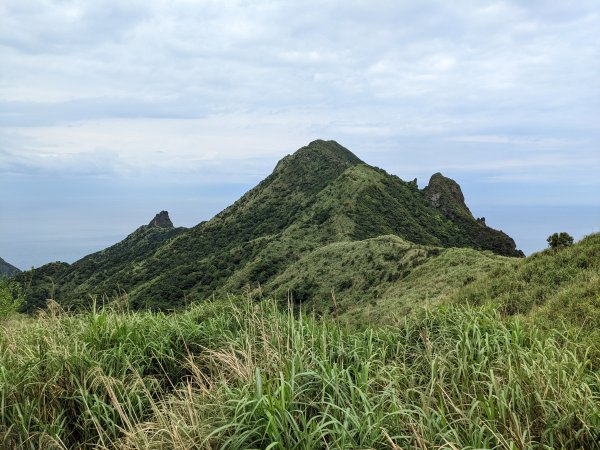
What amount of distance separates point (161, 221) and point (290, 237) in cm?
10434

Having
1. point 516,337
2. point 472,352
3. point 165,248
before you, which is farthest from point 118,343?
point 165,248

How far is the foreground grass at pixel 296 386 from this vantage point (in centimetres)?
455

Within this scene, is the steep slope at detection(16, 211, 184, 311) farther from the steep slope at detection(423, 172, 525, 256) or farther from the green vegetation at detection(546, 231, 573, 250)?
the steep slope at detection(423, 172, 525, 256)

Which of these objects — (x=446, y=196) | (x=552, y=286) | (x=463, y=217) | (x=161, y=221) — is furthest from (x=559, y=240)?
(x=161, y=221)

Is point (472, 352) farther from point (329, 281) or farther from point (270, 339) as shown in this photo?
point (329, 281)

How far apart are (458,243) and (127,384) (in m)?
93.1

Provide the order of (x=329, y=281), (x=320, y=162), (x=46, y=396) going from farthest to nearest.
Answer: (x=320, y=162), (x=329, y=281), (x=46, y=396)

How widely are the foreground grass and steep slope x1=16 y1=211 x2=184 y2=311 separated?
64.5 m

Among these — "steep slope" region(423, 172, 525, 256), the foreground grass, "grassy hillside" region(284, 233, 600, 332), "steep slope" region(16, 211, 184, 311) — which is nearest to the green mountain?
"steep slope" region(423, 172, 525, 256)

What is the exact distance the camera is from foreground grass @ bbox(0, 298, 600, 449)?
179 inches

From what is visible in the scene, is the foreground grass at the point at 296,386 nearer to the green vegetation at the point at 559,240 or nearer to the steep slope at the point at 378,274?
the green vegetation at the point at 559,240

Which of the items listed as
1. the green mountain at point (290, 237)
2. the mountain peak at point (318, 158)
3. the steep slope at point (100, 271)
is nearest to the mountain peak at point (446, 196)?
the green mountain at point (290, 237)

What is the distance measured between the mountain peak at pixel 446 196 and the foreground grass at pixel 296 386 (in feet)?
360

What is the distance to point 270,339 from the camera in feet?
23.8
